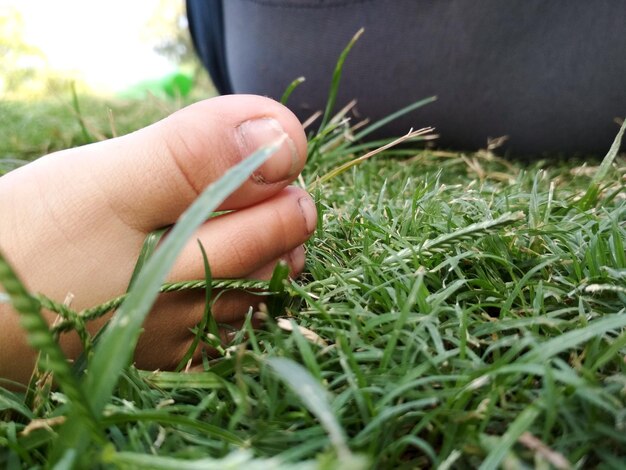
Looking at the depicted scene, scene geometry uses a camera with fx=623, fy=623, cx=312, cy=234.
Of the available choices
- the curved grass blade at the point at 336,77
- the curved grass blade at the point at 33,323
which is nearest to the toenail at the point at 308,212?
the curved grass blade at the point at 336,77

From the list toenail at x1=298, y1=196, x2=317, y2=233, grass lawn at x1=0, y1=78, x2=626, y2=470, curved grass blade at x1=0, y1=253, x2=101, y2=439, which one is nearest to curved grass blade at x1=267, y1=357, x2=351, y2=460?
grass lawn at x1=0, y1=78, x2=626, y2=470

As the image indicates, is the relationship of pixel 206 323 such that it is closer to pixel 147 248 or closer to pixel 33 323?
pixel 147 248

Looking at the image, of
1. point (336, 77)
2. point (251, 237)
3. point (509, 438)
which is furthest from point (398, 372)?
point (336, 77)

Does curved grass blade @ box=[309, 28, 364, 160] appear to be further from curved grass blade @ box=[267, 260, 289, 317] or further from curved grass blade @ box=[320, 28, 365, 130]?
curved grass blade @ box=[267, 260, 289, 317]

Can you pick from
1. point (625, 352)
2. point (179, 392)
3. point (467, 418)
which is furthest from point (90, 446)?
point (625, 352)

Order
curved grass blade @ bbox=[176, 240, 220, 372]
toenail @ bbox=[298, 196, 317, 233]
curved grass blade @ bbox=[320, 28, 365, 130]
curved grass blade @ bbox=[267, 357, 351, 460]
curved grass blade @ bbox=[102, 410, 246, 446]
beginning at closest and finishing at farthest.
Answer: curved grass blade @ bbox=[267, 357, 351, 460]
curved grass blade @ bbox=[102, 410, 246, 446]
curved grass blade @ bbox=[176, 240, 220, 372]
toenail @ bbox=[298, 196, 317, 233]
curved grass blade @ bbox=[320, 28, 365, 130]

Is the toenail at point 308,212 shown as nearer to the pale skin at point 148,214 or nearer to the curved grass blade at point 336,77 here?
the pale skin at point 148,214

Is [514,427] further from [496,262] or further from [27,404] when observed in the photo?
[27,404]
